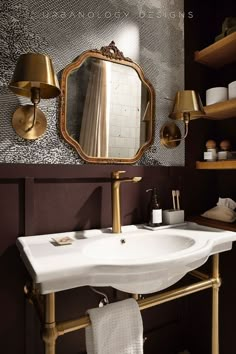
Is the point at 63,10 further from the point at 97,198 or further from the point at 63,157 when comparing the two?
the point at 97,198

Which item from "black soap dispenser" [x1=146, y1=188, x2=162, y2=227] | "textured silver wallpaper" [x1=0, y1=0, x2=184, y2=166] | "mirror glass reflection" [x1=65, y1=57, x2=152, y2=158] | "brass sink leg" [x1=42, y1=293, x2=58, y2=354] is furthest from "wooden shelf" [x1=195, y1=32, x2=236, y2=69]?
"brass sink leg" [x1=42, y1=293, x2=58, y2=354]

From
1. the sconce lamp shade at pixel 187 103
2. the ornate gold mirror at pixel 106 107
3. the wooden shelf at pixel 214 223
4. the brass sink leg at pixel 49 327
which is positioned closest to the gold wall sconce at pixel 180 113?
the sconce lamp shade at pixel 187 103

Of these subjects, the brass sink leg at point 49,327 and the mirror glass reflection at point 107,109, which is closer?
the brass sink leg at point 49,327

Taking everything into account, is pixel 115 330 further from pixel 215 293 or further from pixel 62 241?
pixel 215 293

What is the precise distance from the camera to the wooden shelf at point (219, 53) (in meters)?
1.41

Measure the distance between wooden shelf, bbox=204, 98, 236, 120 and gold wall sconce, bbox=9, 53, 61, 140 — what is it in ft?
2.76

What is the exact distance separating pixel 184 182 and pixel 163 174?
0.55 ft

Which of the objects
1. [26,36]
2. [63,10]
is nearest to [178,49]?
[63,10]

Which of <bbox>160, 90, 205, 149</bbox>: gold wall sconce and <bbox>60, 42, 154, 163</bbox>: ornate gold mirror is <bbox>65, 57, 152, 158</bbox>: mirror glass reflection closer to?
<bbox>60, 42, 154, 163</bbox>: ornate gold mirror

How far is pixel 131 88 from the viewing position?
141 cm

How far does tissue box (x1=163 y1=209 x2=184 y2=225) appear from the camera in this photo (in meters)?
1.39

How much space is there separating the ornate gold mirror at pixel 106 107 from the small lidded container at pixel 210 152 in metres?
0.35

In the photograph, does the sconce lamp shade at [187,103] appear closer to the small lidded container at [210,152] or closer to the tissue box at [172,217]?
the small lidded container at [210,152]

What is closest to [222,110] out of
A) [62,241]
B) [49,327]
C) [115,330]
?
[62,241]
